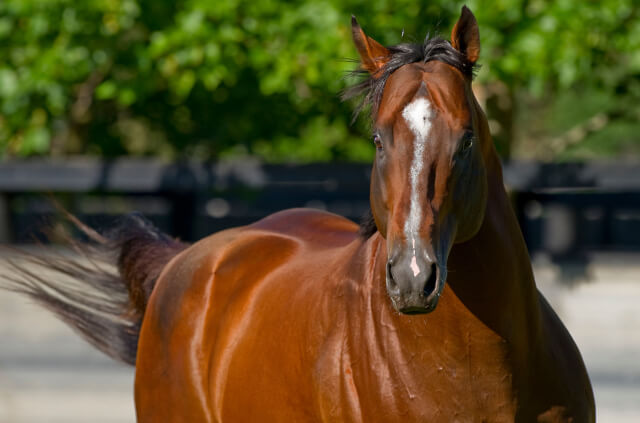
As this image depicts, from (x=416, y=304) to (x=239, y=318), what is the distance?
4.41 ft

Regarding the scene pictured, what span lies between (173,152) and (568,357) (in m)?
9.27

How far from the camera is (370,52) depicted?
2.56 m

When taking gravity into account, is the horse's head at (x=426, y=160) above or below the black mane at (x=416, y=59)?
below

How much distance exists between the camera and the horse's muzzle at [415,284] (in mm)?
2045

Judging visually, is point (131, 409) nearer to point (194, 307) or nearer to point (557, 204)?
point (194, 307)

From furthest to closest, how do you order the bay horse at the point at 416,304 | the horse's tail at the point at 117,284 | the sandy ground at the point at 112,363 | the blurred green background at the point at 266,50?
the blurred green background at the point at 266,50 < the sandy ground at the point at 112,363 < the horse's tail at the point at 117,284 < the bay horse at the point at 416,304

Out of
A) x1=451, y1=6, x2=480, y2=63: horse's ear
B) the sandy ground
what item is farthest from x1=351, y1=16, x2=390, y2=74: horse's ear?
the sandy ground

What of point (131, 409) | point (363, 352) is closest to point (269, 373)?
point (363, 352)

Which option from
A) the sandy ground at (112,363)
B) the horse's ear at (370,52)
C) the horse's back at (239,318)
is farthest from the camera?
the sandy ground at (112,363)

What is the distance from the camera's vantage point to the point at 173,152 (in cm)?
1152

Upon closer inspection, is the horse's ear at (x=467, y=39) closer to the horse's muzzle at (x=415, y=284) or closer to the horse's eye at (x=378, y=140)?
the horse's eye at (x=378, y=140)

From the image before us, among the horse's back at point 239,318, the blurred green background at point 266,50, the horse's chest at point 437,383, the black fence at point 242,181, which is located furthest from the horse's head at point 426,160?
the black fence at point 242,181

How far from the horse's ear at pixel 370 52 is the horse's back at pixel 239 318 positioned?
568mm

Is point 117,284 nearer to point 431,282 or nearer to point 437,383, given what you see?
point 437,383
